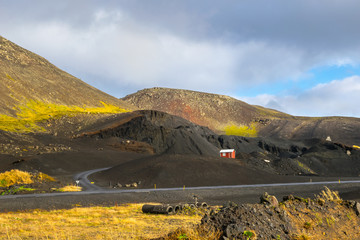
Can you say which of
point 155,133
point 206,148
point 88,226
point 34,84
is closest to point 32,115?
point 34,84

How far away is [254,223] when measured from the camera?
1148cm

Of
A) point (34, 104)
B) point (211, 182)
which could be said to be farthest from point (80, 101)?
point (211, 182)

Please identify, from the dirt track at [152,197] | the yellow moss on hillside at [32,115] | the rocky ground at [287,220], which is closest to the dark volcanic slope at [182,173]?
the dirt track at [152,197]

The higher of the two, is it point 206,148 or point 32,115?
point 32,115

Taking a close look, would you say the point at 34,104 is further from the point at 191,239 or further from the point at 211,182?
the point at 191,239

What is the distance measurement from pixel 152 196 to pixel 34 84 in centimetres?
13053

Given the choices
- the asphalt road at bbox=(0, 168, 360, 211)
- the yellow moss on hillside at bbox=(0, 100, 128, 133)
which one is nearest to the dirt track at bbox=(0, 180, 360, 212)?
the asphalt road at bbox=(0, 168, 360, 211)

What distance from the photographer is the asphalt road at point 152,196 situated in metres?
28.3

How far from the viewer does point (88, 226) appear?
1772 centimetres

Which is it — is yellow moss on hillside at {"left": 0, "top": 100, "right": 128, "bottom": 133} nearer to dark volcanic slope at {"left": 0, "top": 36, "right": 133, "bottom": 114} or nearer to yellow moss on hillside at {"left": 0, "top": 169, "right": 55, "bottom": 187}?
dark volcanic slope at {"left": 0, "top": 36, "right": 133, "bottom": 114}

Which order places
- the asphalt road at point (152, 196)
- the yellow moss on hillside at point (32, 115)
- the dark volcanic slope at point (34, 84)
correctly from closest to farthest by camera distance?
1. the asphalt road at point (152, 196)
2. the yellow moss on hillside at point (32, 115)
3. the dark volcanic slope at point (34, 84)

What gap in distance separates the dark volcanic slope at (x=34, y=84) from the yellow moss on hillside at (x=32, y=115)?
11.4 feet

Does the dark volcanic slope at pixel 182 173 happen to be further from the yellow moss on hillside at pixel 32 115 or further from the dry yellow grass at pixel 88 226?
the yellow moss on hillside at pixel 32 115

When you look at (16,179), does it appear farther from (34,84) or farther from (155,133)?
(34,84)
